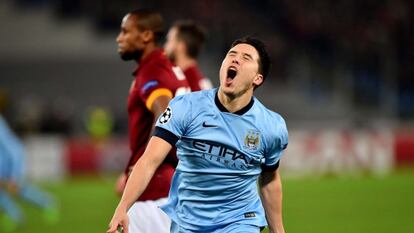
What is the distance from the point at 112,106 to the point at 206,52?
3.06 meters

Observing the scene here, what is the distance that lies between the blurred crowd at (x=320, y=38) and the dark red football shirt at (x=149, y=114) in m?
18.5

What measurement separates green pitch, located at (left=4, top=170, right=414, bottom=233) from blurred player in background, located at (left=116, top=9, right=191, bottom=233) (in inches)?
244

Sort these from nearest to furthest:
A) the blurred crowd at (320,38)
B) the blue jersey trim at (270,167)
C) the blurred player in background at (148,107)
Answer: the blue jersey trim at (270,167), the blurred player in background at (148,107), the blurred crowd at (320,38)

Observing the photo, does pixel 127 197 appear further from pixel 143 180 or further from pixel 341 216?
pixel 341 216

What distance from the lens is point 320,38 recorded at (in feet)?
91.0

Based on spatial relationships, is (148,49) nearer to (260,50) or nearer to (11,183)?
(260,50)

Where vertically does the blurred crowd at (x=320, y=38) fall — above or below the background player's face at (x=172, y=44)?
below

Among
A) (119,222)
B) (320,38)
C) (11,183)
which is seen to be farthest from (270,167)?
(320,38)

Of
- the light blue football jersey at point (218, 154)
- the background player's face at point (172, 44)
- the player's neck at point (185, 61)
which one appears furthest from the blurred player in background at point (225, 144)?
the background player's face at point (172, 44)

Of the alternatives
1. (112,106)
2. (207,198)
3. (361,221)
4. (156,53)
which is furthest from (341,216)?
(112,106)

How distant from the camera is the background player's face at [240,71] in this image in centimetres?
561

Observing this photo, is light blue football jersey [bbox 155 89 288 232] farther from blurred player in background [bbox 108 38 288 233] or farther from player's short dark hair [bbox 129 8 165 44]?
player's short dark hair [bbox 129 8 165 44]

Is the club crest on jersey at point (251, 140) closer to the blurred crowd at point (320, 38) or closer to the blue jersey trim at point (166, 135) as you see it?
the blue jersey trim at point (166, 135)

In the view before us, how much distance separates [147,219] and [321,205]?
34.3 ft
